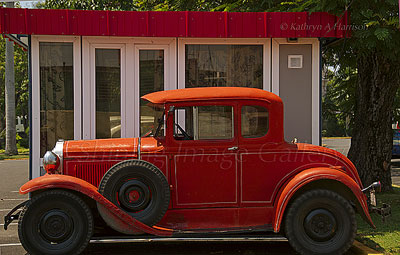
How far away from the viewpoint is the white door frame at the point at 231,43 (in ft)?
28.9

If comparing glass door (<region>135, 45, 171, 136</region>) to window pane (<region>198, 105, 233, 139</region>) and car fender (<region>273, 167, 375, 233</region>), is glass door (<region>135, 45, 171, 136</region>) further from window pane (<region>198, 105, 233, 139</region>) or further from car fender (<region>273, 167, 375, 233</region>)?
car fender (<region>273, 167, 375, 233</region>)

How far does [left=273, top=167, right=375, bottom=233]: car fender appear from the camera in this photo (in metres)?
5.95

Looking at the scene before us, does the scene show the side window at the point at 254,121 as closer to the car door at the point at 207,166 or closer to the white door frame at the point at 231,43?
the car door at the point at 207,166

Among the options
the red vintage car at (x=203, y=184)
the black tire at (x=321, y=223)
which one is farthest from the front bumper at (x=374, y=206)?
the black tire at (x=321, y=223)

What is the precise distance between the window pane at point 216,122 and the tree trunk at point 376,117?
5.33 metres

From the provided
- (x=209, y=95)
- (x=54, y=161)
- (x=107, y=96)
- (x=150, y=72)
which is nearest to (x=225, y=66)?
(x=150, y=72)

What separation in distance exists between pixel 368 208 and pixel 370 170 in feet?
14.4

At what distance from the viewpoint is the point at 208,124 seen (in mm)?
6395

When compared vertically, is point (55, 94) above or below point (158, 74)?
below

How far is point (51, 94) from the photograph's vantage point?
8578mm

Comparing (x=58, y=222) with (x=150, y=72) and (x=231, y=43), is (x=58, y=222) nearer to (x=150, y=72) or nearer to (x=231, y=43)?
(x=150, y=72)

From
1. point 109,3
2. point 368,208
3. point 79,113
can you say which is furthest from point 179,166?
point 109,3

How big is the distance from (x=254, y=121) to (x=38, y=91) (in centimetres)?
444

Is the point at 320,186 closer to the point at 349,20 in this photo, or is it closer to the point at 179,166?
the point at 179,166
